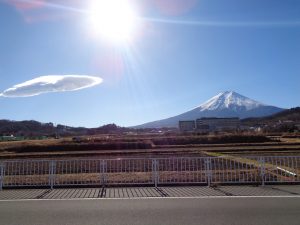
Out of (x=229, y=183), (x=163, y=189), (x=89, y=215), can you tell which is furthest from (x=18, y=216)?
(x=229, y=183)

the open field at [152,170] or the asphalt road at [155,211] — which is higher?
the open field at [152,170]

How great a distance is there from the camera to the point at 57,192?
39.2 ft

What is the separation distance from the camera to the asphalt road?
7.53m

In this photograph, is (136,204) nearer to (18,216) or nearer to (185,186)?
(18,216)

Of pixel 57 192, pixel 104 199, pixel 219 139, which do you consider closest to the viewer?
pixel 104 199

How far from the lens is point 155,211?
855 centimetres

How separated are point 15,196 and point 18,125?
184m

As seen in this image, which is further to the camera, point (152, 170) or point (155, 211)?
point (152, 170)

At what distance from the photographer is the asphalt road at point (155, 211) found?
7.53m

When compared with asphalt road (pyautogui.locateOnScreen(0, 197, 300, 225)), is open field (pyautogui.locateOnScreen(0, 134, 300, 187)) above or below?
above

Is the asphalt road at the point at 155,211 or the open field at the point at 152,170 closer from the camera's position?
the asphalt road at the point at 155,211

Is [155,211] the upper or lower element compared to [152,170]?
lower

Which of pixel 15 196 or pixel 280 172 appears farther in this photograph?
pixel 280 172

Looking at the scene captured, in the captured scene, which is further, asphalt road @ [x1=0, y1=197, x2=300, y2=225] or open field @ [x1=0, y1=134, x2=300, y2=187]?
open field @ [x1=0, y1=134, x2=300, y2=187]
